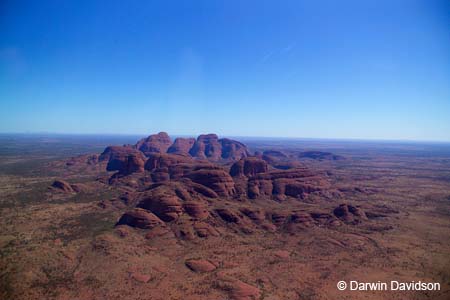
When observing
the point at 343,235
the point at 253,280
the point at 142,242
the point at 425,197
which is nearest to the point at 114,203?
the point at 142,242

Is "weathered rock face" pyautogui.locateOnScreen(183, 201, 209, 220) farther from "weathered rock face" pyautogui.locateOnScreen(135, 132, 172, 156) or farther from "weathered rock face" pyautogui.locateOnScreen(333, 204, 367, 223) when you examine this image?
"weathered rock face" pyautogui.locateOnScreen(135, 132, 172, 156)

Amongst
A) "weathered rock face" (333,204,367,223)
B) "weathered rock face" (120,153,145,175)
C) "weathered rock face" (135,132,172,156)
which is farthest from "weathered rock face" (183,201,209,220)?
"weathered rock face" (135,132,172,156)

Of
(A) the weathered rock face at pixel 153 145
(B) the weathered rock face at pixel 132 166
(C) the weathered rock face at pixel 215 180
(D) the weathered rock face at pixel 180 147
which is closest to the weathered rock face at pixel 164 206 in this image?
(C) the weathered rock face at pixel 215 180

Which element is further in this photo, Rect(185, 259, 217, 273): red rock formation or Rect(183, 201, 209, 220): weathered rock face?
Rect(183, 201, 209, 220): weathered rock face

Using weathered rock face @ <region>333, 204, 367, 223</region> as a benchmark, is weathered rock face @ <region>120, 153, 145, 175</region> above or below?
above

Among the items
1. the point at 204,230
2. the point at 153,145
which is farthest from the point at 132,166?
the point at 153,145

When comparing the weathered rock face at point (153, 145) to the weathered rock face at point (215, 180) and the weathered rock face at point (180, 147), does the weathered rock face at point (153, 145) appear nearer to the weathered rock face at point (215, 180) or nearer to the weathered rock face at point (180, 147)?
the weathered rock face at point (180, 147)

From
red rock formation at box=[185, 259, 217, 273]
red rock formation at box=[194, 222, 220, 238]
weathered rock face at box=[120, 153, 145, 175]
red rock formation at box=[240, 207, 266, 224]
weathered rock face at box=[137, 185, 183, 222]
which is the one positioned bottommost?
red rock formation at box=[185, 259, 217, 273]
